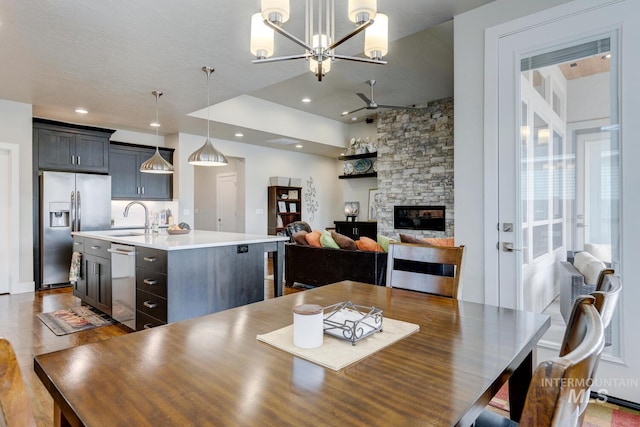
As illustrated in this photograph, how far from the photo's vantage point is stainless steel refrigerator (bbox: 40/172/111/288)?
5254 mm

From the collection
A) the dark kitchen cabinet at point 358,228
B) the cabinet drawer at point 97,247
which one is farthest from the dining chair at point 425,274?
the dark kitchen cabinet at point 358,228

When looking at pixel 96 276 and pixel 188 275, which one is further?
pixel 96 276

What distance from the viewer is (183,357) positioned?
38.5 inches

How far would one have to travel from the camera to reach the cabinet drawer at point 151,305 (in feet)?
9.45

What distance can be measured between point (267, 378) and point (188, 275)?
2.35m

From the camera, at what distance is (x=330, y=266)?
4.61 meters

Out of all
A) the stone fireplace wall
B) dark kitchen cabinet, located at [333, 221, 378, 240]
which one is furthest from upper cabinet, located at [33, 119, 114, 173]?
the stone fireplace wall

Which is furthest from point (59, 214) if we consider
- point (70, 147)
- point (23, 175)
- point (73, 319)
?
point (73, 319)

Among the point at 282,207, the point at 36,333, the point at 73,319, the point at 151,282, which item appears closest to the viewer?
the point at 151,282

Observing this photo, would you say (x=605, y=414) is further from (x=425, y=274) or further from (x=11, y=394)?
(x=11, y=394)

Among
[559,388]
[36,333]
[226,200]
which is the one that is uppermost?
[226,200]

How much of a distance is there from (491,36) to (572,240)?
154 centimetres

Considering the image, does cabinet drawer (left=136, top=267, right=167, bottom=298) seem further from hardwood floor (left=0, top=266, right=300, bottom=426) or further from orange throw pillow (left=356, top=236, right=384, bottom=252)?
orange throw pillow (left=356, top=236, right=384, bottom=252)

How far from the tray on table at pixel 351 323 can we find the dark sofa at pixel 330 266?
2862 millimetres
